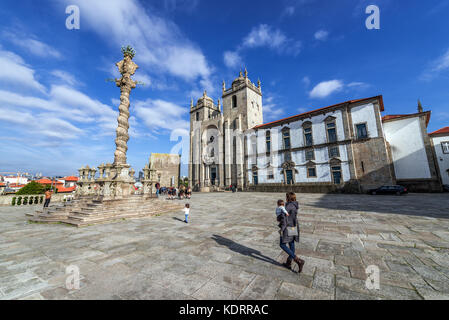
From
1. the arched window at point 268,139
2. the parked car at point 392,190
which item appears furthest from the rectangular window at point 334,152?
the arched window at point 268,139

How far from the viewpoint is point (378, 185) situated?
61.0 ft

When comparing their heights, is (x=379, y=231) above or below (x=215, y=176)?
below

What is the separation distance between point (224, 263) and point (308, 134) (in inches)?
956

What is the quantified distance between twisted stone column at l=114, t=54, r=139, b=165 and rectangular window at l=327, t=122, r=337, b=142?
2213 centimetres

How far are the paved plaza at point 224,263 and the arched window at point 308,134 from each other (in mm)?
19180

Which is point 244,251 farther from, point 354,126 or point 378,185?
point 354,126

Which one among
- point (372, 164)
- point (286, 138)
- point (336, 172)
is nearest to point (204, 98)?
point (286, 138)

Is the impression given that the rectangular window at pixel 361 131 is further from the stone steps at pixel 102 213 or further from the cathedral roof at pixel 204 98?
the cathedral roof at pixel 204 98

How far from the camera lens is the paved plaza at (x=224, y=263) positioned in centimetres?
248

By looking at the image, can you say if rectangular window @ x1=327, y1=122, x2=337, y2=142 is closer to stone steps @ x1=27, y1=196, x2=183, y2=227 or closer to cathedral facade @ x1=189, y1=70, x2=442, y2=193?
cathedral facade @ x1=189, y1=70, x2=442, y2=193

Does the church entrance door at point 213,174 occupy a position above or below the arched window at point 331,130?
below
